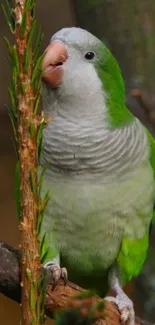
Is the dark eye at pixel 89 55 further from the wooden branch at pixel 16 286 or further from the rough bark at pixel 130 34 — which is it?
the wooden branch at pixel 16 286

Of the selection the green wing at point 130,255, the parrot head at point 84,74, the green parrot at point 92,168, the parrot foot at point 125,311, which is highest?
the parrot head at point 84,74

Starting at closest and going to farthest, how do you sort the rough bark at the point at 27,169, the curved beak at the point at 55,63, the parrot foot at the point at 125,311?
the rough bark at the point at 27,169
the parrot foot at the point at 125,311
the curved beak at the point at 55,63

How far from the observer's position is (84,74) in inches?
44.3

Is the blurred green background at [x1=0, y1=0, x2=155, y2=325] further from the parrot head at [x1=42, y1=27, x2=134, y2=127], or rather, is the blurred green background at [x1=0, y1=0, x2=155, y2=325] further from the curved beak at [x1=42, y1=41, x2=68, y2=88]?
the curved beak at [x1=42, y1=41, x2=68, y2=88]

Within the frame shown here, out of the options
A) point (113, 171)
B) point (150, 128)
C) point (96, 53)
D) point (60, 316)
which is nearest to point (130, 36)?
point (150, 128)

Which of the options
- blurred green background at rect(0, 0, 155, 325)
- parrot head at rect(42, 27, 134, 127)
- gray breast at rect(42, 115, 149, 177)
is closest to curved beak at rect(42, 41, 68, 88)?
parrot head at rect(42, 27, 134, 127)

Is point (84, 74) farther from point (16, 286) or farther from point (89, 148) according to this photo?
point (16, 286)

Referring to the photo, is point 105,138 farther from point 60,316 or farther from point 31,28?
point 60,316

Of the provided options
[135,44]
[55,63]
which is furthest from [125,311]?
[135,44]

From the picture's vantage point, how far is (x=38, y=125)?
1.93 ft

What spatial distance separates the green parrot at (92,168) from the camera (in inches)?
43.8

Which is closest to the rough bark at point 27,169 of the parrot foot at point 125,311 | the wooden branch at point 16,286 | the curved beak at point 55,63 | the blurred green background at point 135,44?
the wooden branch at point 16,286

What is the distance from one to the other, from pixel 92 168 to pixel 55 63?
0.22 meters

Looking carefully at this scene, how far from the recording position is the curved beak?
103 centimetres
